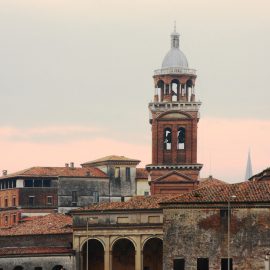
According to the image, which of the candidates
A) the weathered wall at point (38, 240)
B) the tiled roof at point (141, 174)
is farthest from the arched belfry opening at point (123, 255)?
the tiled roof at point (141, 174)

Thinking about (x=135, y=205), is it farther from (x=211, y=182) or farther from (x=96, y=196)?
(x=96, y=196)

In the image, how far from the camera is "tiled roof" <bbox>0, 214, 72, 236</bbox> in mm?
123812

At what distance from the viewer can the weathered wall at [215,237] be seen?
10088 cm

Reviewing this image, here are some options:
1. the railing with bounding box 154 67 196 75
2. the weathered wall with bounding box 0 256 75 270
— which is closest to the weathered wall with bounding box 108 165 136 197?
the railing with bounding box 154 67 196 75

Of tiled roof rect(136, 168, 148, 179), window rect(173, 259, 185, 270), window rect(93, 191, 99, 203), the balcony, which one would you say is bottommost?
window rect(173, 259, 185, 270)

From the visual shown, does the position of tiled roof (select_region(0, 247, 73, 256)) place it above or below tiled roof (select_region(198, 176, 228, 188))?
below

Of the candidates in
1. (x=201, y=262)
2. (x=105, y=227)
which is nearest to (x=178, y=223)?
(x=201, y=262)

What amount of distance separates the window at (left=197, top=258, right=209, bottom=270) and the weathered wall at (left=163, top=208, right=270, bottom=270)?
0.25 m

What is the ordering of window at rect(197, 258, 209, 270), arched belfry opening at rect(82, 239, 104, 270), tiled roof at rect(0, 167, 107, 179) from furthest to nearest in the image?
tiled roof at rect(0, 167, 107, 179) → arched belfry opening at rect(82, 239, 104, 270) → window at rect(197, 258, 209, 270)

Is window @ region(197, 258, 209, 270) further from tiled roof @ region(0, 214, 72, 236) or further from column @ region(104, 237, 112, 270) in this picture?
tiled roof @ region(0, 214, 72, 236)

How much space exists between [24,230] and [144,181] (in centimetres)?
4124

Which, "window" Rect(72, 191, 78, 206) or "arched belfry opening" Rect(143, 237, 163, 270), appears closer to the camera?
"arched belfry opening" Rect(143, 237, 163, 270)

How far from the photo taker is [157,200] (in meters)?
119

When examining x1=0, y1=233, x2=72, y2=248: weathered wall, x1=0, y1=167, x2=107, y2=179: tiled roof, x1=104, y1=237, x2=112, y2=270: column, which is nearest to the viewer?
x1=104, y1=237, x2=112, y2=270: column
